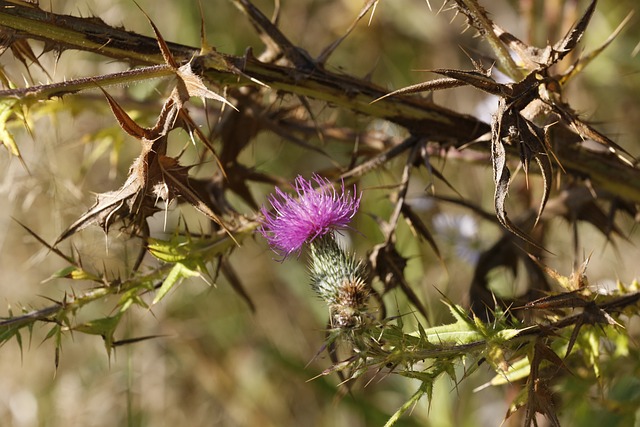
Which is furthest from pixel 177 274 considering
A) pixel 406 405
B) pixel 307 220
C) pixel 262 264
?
pixel 262 264

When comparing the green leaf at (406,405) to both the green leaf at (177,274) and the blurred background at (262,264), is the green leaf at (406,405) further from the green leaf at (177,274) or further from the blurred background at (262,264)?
the blurred background at (262,264)

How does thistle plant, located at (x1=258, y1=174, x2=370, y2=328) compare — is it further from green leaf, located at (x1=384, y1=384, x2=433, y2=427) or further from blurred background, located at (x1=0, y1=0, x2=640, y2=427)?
blurred background, located at (x1=0, y1=0, x2=640, y2=427)

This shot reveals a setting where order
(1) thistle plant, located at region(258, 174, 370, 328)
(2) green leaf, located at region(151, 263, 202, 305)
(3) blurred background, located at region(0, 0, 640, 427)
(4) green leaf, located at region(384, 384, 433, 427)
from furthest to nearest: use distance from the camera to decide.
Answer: (3) blurred background, located at region(0, 0, 640, 427) < (2) green leaf, located at region(151, 263, 202, 305) < (1) thistle plant, located at region(258, 174, 370, 328) < (4) green leaf, located at region(384, 384, 433, 427)

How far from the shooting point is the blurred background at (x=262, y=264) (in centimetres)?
333

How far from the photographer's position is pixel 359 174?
1948 mm

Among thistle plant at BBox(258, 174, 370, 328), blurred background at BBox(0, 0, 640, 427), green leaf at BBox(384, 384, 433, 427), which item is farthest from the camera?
blurred background at BBox(0, 0, 640, 427)

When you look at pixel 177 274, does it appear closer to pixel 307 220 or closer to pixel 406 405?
pixel 307 220

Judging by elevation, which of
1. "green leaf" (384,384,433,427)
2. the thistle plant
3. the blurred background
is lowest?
"green leaf" (384,384,433,427)

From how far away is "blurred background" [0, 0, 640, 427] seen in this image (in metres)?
3.33

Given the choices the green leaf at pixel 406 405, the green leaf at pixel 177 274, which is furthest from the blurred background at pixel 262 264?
the green leaf at pixel 406 405

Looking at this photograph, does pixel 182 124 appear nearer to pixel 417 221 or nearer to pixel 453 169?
pixel 417 221

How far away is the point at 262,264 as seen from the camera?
13.8 ft

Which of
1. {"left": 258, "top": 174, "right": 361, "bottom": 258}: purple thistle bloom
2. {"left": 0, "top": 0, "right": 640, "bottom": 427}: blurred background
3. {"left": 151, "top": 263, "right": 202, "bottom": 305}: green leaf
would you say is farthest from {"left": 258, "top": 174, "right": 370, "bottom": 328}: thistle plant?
{"left": 0, "top": 0, "right": 640, "bottom": 427}: blurred background

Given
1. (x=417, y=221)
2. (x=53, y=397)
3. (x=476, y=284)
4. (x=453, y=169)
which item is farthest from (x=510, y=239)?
(x=53, y=397)
